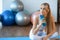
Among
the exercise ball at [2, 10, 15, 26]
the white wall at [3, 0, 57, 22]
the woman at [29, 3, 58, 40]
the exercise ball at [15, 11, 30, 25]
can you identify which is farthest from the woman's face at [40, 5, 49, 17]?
the white wall at [3, 0, 57, 22]

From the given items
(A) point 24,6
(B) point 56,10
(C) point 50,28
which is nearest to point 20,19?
(A) point 24,6

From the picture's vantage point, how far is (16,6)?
4082 millimetres

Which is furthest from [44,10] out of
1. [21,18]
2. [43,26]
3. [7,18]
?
[7,18]

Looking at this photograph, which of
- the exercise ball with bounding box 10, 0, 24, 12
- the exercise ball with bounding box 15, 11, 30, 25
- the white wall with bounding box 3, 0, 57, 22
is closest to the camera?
the exercise ball with bounding box 15, 11, 30, 25

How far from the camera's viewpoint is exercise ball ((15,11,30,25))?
391cm

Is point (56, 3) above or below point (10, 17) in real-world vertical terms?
above

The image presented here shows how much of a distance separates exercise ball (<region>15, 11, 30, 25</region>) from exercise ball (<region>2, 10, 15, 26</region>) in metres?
0.14

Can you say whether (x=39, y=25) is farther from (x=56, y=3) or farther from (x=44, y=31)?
(x=56, y=3)

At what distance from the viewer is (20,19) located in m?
3.92

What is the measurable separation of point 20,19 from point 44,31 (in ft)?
7.35

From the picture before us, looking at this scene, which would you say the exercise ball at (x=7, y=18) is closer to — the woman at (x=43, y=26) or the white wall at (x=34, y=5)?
the white wall at (x=34, y=5)

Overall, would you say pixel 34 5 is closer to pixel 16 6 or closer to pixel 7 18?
pixel 16 6

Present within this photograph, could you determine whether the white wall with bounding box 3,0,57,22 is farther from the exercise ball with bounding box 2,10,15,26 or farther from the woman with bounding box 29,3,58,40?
the woman with bounding box 29,3,58,40

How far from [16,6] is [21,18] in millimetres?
400
